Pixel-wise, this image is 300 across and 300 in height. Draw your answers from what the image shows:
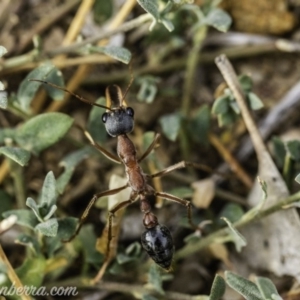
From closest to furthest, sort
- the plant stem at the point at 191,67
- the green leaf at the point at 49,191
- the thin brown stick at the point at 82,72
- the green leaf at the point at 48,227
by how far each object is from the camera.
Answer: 1. the green leaf at the point at 48,227
2. the green leaf at the point at 49,191
3. the thin brown stick at the point at 82,72
4. the plant stem at the point at 191,67

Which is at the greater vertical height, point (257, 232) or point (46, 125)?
point (46, 125)

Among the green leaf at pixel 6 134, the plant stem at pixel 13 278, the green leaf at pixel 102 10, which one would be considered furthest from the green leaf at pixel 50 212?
the green leaf at pixel 102 10

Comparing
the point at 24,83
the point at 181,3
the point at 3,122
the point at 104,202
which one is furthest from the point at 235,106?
the point at 3,122

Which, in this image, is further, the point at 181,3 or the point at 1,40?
the point at 1,40

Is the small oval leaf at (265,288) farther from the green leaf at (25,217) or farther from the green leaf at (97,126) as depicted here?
the green leaf at (97,126)

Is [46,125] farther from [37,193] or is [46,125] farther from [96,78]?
[96,78]

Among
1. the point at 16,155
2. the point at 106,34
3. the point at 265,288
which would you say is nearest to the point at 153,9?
the point at 106,34

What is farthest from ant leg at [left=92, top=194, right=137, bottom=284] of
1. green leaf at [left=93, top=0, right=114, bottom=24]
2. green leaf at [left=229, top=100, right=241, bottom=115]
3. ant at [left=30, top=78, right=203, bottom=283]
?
green leaf at [left=93, top=0, right=114, bottom=24]
